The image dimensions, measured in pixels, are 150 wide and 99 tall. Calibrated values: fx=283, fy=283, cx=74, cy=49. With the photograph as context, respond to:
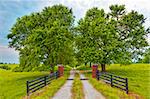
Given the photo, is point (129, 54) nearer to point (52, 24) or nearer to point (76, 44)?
point (76, 44)

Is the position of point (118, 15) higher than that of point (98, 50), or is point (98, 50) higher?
point (118, 15)

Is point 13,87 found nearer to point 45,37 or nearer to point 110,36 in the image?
point 45,37

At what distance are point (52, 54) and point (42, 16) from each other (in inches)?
327

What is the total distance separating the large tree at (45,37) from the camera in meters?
49.4

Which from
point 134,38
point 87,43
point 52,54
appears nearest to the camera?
point 52,54

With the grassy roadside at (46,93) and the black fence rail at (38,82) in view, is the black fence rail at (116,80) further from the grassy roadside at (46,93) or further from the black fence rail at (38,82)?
the black fence rail at (38,82)

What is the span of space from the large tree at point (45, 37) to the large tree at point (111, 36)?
11.1 ft

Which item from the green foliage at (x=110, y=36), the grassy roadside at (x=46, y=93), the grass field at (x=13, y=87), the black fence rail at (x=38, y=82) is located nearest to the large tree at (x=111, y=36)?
the green foliage at (x=110, y=36)

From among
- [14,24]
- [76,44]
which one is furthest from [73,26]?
[14,24]

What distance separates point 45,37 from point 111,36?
1237 centimetres

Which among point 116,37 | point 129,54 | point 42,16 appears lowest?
point 129,54

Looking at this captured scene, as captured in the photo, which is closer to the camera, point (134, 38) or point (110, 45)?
point (110, 45)

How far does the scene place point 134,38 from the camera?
56.9 metres

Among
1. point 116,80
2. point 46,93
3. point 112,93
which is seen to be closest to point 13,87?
point 116,80
